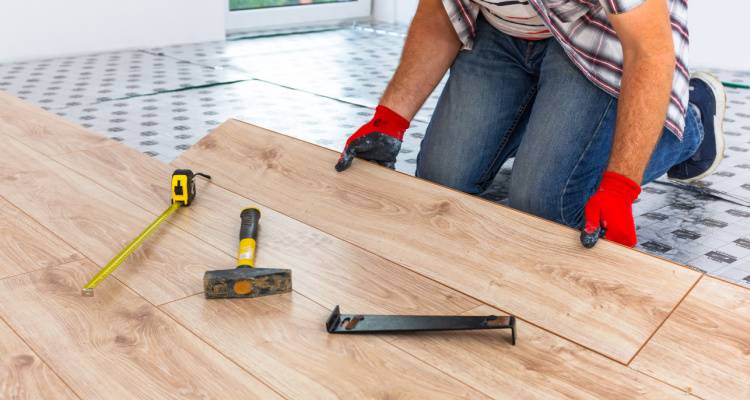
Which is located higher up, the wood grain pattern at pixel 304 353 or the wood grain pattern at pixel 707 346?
the wood grain pattern at pixel 707 346

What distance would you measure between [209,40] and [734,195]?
3766 mm

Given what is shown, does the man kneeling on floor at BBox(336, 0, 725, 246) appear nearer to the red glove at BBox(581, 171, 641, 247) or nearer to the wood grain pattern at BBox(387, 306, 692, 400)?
the red glove at BBox(581, 171, 641, 247)

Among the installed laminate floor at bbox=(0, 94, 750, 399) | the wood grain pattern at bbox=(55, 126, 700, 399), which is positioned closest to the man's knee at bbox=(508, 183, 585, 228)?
the installed laminate floor at bbox=(0, 94, 750, 399)

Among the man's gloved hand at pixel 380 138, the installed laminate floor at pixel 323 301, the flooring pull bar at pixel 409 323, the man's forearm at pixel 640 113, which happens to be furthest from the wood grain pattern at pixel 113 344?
the man's forearm at pixel 640 113

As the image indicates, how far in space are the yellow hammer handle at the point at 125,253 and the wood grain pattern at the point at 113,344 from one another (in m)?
0.01

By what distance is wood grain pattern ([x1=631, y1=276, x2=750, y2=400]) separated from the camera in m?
0.84

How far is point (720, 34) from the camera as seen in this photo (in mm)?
4391

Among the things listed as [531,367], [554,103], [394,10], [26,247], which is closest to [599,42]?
[554,103]

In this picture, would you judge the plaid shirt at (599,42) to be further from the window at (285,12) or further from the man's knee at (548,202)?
the window at (285,12)

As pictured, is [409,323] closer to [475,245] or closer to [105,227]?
[475,245]

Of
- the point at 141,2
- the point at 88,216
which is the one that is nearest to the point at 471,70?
the point at 88,216

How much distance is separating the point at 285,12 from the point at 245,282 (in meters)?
4.96

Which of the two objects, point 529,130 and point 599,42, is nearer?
point 599,42

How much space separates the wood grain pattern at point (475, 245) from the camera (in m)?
0.99
